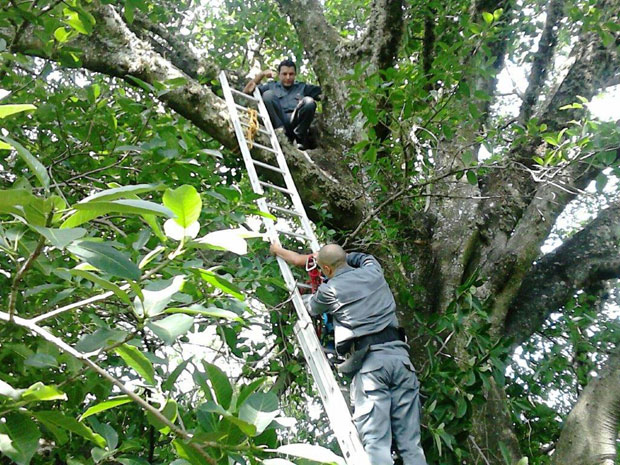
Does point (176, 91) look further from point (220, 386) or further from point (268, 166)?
point (220, 386)

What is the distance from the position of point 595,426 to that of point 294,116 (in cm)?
301

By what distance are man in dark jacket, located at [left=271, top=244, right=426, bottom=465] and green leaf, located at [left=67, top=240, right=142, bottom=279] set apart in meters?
1.89

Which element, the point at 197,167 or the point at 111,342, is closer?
the point at 111,342

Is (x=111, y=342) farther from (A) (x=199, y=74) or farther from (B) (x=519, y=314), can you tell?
(A) (x=199, y=74)

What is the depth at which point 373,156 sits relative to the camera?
3156 mm

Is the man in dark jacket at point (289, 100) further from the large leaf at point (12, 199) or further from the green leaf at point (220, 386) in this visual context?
the large leaf at point (12, 199)

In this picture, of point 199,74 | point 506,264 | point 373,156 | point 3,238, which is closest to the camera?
point 3,238

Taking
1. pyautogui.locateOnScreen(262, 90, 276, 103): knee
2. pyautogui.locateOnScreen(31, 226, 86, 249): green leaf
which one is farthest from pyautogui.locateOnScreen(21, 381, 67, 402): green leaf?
pyautogui.locateOnScreen(262, 90, 276, 103): knee

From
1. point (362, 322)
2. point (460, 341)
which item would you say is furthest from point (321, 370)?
point (460, 341)

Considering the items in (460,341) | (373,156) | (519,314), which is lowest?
(460,341)

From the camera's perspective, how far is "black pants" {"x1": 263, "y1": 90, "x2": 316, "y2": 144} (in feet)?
14.8

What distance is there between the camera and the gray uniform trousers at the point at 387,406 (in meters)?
2.61

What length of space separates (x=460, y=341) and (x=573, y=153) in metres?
1.24

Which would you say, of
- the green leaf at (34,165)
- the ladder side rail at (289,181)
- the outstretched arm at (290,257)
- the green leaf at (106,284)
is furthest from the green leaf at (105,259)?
the ladder side rail at (289,181)
